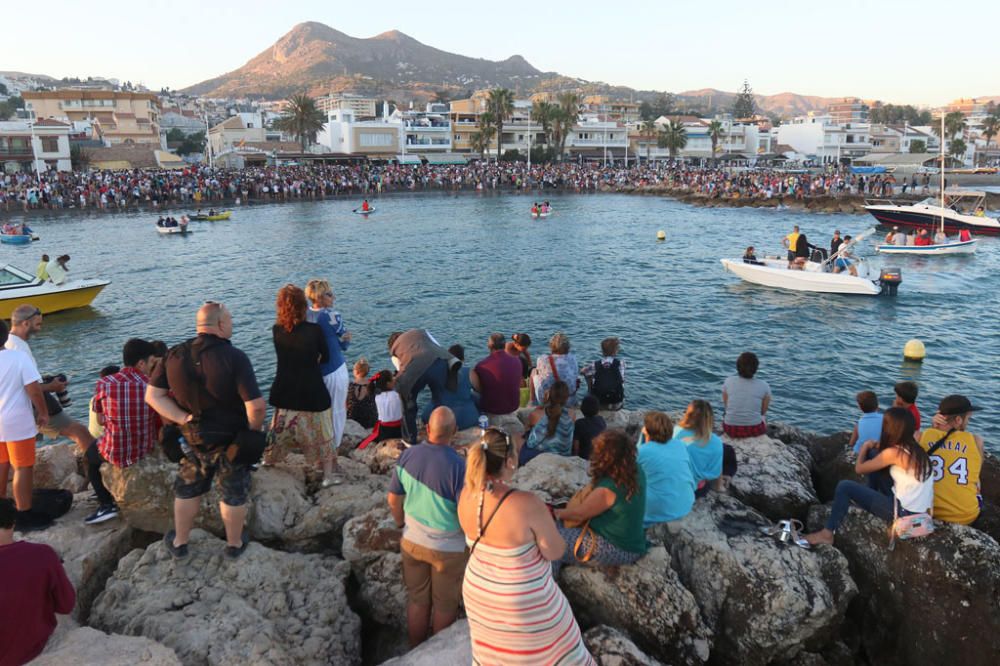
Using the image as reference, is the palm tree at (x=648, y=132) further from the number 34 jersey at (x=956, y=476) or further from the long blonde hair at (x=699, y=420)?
the number 34 jersey at (x=956, y=476)

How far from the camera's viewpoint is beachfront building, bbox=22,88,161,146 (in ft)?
313

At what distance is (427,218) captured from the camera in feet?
156

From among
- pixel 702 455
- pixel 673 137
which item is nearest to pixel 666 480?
pixel 702 455

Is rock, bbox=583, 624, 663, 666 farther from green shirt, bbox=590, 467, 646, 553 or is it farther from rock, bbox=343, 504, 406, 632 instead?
rock, bbox=343, 504, 406, 632

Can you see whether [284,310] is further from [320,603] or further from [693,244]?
[693,244]

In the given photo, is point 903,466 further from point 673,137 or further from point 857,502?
point 673,137

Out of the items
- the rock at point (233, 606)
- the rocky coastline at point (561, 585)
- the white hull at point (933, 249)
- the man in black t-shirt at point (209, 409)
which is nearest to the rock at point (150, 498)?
the rocky coastline at point (561, 585)

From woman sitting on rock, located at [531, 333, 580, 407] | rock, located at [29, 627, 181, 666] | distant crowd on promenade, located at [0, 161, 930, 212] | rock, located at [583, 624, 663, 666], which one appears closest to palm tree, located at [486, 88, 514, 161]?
distant crowd on promenade, located at [0, 161, 930, 212]

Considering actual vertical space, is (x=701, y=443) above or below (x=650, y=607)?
above

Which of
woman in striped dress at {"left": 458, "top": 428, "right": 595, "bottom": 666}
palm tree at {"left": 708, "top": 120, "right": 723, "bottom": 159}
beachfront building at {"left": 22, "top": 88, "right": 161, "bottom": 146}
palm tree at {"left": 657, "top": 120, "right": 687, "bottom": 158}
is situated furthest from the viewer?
beachfront building at {"left": 22, "top": 88, "right": 161, "bottom": 146}

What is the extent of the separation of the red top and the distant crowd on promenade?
55.7 m

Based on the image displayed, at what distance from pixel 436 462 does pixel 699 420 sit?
9.58 feet

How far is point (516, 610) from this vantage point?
3.68 meters

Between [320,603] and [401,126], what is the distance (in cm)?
8675
